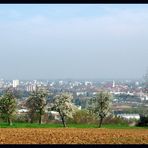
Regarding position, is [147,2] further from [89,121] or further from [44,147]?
[89,121]

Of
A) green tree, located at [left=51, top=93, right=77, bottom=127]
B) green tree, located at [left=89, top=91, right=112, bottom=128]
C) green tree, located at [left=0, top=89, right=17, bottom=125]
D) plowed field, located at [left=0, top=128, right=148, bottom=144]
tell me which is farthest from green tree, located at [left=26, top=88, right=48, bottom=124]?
plowed field, located at [left=0, top=128, right=148, bottom=144]

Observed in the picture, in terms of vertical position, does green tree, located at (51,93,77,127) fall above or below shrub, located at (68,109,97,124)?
above

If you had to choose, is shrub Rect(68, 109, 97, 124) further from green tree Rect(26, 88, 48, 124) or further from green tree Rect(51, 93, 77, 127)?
green tree Rect(51, 93, 77, 127)

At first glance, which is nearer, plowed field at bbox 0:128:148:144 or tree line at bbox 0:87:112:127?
plowed field at bbox 0:128:148:144

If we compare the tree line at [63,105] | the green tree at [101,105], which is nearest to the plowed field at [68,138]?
the green tree at [101,105]

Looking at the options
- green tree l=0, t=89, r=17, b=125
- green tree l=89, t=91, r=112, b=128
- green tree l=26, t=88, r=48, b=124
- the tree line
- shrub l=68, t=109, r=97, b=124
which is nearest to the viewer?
green tree l=89, t=91, r=112, b=128

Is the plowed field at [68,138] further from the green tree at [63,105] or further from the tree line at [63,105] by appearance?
the green tree at [63,105]

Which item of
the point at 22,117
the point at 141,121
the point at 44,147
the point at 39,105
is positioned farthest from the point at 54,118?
the point at 44,147

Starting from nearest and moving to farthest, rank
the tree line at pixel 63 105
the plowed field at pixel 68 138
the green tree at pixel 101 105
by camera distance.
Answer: the plowed field at pixel 68 138 → the green tree at pixel 101 105 → the tree line at pixel 63 105
